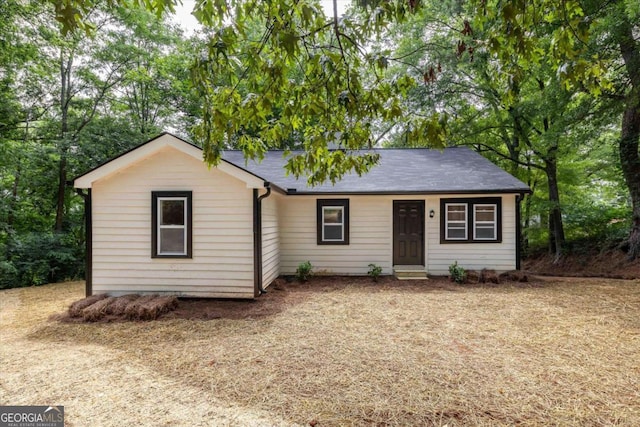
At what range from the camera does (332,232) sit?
28.4ft

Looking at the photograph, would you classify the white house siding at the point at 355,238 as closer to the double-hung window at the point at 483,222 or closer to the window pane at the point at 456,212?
the window pane at the point at 456,212

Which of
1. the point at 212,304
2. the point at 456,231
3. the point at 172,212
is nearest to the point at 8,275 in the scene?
the point at 172,212

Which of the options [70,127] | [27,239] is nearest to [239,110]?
[27,239]

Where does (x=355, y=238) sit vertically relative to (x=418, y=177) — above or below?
below

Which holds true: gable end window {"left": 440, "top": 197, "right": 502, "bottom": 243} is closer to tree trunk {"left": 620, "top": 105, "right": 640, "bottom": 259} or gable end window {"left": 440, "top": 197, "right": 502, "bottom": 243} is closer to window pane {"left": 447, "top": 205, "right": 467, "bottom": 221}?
window pane {"left": 447, "top": 205, "right": 467, "bottom": 221}

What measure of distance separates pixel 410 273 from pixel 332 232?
243cm

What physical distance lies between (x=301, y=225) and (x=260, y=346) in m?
4.89

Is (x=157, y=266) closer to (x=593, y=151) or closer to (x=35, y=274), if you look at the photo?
(x=35, y=274)

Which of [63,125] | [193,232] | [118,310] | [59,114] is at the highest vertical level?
[59,114]

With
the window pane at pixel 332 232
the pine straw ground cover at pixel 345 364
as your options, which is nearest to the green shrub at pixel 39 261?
the pine straw ground cover at pixel 345 364

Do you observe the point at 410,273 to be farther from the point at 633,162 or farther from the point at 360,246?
the point at 633,162

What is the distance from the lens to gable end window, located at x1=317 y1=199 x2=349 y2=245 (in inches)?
Result: 338

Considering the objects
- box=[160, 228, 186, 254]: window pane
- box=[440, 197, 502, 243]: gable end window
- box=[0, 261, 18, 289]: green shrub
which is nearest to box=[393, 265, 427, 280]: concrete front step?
box=[440, 197, 502, 243]: gable end window

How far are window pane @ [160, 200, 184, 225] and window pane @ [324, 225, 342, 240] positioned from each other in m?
3.92
